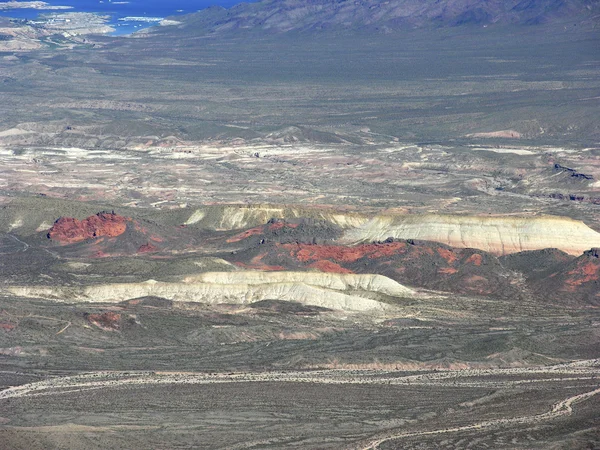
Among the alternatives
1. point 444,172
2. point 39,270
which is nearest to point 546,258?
point 39,270

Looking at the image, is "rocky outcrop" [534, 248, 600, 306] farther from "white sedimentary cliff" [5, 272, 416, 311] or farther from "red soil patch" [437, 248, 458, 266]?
"white sedimentary cliff" [5, 272, 416, 311]

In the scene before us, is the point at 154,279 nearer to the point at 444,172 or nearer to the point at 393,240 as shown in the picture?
the point at 393,240

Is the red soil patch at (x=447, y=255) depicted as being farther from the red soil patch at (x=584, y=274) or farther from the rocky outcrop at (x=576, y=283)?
the red soil patch at (x=584, y=274)

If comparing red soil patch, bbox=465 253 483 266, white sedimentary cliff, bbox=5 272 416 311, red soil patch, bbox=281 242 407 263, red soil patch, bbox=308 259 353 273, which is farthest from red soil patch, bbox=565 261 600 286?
red soil patch, bbox=308 259 353 273

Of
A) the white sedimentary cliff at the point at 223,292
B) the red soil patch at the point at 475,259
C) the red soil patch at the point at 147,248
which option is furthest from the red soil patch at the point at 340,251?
the red soil patch at the point at 147,248

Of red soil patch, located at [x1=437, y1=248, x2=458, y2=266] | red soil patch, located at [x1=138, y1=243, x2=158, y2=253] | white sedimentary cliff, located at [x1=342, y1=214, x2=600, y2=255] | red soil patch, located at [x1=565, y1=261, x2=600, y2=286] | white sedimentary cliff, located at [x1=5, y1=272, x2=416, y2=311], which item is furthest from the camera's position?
white sedimentary cliff, located at [x1=342, y1=214, x2=600, y2=255]
